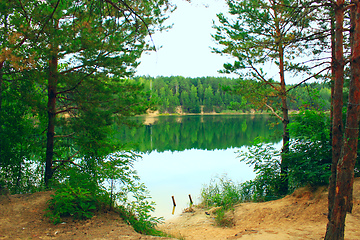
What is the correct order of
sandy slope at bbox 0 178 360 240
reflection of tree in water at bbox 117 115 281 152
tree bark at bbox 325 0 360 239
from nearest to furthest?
tree bark at bbox 325 0 360 239, sandy slope at bbox 0 178 360 240, reflection of tree in water at bbox 117 115 281 152

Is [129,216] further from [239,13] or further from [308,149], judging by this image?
[239,13]

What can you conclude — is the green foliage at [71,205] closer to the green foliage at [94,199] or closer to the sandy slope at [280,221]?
the green foliage at [94,199]

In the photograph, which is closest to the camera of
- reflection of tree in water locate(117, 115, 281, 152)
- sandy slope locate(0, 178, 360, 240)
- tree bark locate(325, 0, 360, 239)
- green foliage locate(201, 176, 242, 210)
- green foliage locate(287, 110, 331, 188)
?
tree bark locate(325, 0, 360, 239)

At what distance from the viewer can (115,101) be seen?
351 inches

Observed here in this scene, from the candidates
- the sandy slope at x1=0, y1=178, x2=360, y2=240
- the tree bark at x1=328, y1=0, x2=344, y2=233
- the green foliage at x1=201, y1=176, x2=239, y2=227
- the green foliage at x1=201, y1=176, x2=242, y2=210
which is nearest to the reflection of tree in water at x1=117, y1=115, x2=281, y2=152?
the sandy slope at x1=0, y1=178, x2=360, y2=240

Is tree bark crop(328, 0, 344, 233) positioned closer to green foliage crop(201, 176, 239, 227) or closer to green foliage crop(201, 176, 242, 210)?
green foliage crop(201, 176, 239, 227)

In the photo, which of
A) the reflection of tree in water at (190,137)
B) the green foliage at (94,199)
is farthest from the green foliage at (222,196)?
the green foliage at (94,199)

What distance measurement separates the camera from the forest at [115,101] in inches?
199

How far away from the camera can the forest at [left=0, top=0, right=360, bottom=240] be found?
506 centimetres

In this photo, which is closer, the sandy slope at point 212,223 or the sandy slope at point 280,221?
the sandy slope at point 212,223

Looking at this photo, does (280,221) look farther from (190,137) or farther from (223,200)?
(190,137)

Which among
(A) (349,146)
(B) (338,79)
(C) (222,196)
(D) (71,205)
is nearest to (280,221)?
(A) (349,146)

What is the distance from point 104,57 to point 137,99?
2.48 meters

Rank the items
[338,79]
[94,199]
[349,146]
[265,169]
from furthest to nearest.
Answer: [265,169]
[94,199]
[338,79]
[349,146]
